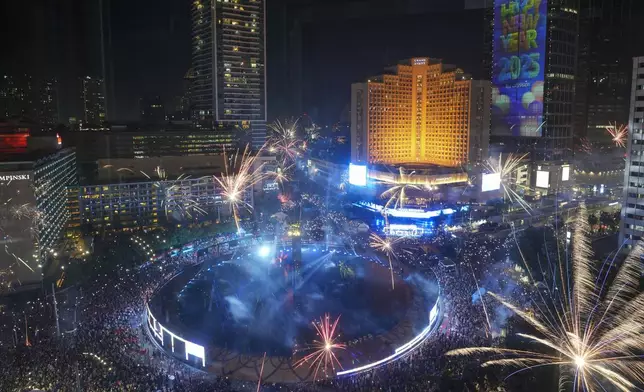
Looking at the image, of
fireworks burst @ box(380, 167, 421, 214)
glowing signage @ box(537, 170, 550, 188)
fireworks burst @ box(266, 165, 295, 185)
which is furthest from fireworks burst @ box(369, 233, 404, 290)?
glowing signage @ box(537, 170, 550, 188)

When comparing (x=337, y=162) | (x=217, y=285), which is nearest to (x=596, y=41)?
(x=337, y=162)

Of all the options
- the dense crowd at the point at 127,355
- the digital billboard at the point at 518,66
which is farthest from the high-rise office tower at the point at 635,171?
the digital billboard at the point at 518,66

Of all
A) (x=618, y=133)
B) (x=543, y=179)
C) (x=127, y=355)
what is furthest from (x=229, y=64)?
(x=127, y=355)

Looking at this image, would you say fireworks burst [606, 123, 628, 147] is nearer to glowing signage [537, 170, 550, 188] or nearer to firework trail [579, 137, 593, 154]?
firework trail [579, 137, 593, 154]

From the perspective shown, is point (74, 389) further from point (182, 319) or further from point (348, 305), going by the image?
point (348, 305)

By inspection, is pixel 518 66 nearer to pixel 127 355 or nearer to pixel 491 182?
pixel 491 182

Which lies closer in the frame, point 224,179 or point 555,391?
point 555,391

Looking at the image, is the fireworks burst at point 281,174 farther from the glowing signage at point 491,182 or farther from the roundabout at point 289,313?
the roundabout at point 289,313
